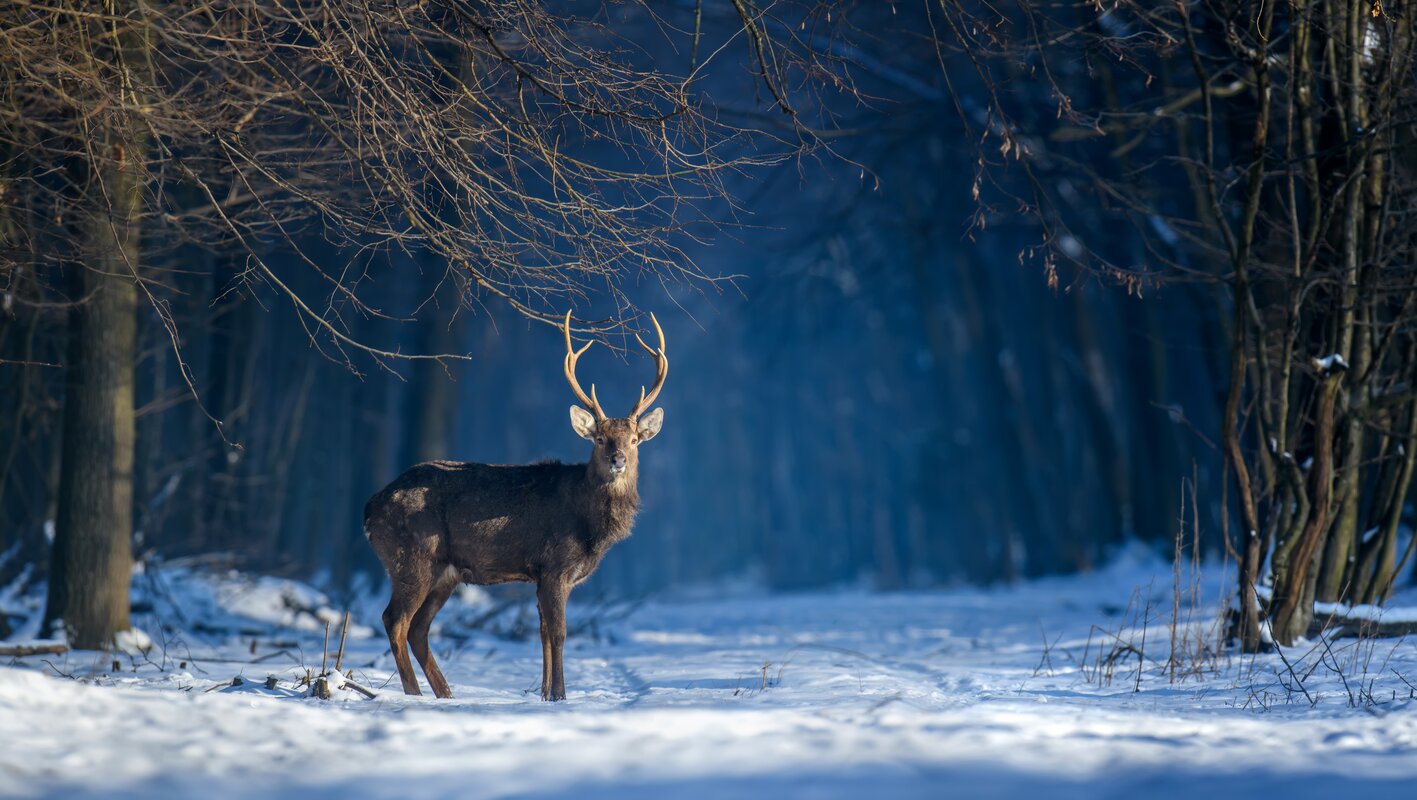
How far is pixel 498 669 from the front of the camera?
10375 mm

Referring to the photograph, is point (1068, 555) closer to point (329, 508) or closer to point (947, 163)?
point (947, 163)

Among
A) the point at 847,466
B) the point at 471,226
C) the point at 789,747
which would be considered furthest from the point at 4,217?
the point at 847,466

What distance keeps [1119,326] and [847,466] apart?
18.0 m

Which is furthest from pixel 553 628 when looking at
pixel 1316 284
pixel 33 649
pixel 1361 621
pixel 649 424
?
pixel 1316 284

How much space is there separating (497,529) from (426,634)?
90 cm

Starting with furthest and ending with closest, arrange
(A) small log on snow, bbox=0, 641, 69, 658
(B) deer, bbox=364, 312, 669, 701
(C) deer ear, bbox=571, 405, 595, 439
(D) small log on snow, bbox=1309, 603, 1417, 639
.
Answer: (C) deer ear, bbox=571, 405, 595, 439 → (D) small log on snow, bbox=1309, 603, 1417, 639 → (A) small log on snow, bbox=0, 641, 69, 658 → (B) deer, bbox=364, 312, 669, 701

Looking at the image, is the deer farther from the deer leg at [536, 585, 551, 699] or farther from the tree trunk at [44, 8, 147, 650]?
the tree trunk at [44, 8, 147, 650]

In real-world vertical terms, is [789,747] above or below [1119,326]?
below

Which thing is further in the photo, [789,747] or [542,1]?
[542,1]

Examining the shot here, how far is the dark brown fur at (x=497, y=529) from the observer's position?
27.1 feet

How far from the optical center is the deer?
8.27 m

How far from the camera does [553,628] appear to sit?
8.18m

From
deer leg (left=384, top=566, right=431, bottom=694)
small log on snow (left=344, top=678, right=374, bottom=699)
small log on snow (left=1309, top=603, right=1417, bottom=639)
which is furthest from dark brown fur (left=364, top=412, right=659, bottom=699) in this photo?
small log on snow (left=1309, top=603, right=1417, bottom=639)

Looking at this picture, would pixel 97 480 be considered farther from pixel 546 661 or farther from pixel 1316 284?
pixel 1316 284
